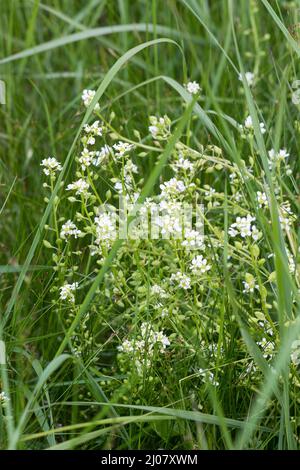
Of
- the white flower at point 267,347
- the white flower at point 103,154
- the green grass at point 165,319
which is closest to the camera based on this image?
the green grass at point 165,319

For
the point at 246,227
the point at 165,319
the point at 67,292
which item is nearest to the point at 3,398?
the point at 67,292

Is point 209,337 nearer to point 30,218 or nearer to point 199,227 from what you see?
point 199,227

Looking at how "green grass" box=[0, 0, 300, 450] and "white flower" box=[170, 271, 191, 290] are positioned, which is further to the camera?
"white flower" box=[170, 271, 191, 290]

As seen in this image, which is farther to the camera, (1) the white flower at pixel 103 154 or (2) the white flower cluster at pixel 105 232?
(1) the white flower at pixel 103 154

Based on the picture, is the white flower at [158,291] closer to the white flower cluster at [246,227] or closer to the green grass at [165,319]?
the green grass at [165,319]

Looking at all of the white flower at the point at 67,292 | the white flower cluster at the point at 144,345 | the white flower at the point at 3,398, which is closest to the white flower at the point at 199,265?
the white flower cluster at the point at 144,345

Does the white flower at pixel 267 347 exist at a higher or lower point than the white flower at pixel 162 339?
lower

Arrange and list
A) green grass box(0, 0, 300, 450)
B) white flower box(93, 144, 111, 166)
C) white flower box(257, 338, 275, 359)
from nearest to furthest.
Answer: green grass box(0, 0, 300, 450)
white flower box(257, 338, 275, 359)
white flower box(93, 144, 111, 166)

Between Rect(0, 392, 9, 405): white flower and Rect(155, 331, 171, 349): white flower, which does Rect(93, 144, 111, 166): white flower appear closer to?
Rect(155, 331, 171, 349): white flower

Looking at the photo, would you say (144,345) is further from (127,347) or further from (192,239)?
(192,239)

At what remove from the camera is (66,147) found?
2490 millimetres

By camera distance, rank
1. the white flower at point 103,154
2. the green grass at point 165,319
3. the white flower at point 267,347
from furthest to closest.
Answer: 1. the white flower at point 103,154
2. the white flower at point 267,347
3. the green grass at point 165,319

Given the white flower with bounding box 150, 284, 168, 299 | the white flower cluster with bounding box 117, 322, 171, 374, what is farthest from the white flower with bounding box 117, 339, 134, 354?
the white flower with bounding box 150, 284, 168, 299
